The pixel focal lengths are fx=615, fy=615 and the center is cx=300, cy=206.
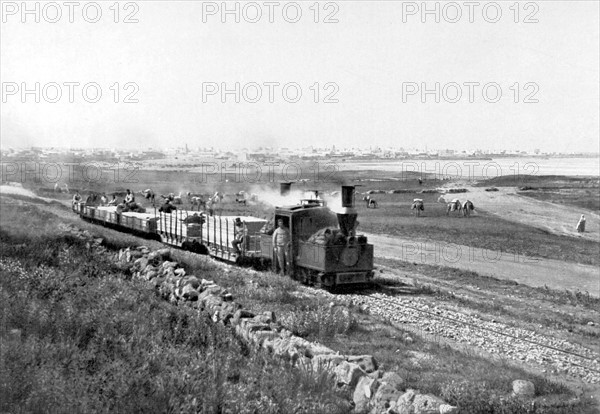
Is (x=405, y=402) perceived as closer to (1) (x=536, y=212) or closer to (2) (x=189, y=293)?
(2) (x=189, y=293)

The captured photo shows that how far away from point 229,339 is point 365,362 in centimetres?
250

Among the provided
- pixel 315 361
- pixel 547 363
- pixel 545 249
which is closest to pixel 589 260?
pixel 545 249

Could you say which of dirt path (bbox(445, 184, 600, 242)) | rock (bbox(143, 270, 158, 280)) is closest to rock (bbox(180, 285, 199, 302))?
rock (bbox(143, 270, 158, 280))

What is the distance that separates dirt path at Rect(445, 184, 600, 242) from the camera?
48.0m

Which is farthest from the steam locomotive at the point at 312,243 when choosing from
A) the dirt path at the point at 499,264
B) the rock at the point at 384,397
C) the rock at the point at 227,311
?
the rock at the point at 384,397

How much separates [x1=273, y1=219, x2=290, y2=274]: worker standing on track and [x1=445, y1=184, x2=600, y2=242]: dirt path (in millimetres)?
28521

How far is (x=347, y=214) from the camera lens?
791 inches

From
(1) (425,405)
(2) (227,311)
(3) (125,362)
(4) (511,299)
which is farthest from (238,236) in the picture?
(1) (425,405)

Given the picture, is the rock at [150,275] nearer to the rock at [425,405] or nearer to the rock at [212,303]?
the rock at [212,303]

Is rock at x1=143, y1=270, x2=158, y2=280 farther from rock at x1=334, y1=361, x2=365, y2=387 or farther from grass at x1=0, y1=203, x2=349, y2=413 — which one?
rock at x1=334, y1=361, x2=365, y2=387

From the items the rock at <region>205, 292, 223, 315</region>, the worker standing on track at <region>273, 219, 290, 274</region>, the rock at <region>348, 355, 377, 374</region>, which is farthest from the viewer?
the worker standing on track at <region>273, 219, 290, 274</region>

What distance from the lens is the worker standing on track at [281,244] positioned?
21812mm

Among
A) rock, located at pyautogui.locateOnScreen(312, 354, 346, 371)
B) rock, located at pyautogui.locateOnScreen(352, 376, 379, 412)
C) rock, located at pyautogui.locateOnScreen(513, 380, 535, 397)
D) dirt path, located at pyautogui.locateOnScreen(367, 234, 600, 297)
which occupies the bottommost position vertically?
dirt path, located at pyautogui.locateOnScreen(367, 234, 600, 297)

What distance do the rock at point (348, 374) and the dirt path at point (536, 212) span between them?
123 ft
